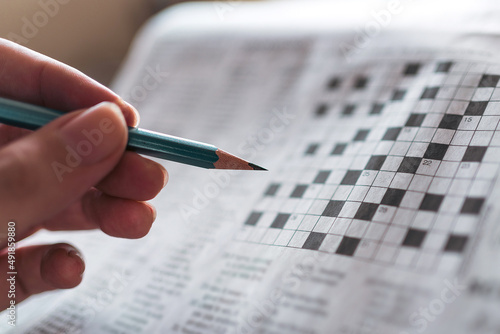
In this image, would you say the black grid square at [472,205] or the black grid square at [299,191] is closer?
the black grid square at [472,205]

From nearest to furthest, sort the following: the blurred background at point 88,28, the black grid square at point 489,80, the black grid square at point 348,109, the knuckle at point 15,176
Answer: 1. the knuckle at point 15,176
2. the black grid square at point 489,80
3. the black grid square at point 348,109
4. the blurred background at point 88,28

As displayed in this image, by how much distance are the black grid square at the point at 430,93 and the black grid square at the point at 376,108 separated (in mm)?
48

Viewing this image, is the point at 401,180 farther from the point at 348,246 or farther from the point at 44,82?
the point at 44,82

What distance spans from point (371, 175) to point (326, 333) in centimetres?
14

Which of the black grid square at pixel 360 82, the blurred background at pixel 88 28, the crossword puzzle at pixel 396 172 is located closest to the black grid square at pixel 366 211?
the crossword puzzle at pixel 396 172

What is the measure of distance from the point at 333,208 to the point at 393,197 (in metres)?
0.05

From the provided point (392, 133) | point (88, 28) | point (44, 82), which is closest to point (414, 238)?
point (392, 133)

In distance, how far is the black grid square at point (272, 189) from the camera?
49 cm

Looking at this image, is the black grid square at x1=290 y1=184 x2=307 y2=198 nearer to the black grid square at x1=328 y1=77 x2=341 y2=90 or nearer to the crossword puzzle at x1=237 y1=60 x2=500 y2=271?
the crossword puzzle at x1=237 y1=60 x2=500 y2=271

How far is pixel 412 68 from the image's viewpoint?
1.66 ft

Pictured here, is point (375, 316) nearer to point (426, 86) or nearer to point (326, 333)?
point (326, 333)

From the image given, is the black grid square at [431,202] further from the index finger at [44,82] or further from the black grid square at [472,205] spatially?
the index finger at [44,82]

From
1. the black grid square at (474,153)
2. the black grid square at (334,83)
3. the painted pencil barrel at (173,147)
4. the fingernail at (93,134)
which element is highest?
the fingernail at (93,134)

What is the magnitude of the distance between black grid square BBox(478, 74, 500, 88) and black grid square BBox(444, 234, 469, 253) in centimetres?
16
